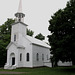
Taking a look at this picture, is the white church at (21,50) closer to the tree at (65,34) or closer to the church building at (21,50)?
the church building at (21,50)

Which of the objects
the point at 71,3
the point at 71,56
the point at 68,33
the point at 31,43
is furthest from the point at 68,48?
the point at 31,43

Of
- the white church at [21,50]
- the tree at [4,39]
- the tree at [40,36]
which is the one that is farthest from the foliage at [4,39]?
the tree at [40,36]

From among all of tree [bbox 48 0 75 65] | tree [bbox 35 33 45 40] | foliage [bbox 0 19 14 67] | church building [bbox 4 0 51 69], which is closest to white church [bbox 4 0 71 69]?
church building [bbox 4 0 51 69]

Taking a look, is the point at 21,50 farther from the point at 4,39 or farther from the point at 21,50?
the point at 4,39

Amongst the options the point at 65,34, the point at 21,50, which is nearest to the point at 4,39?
the point at 21,50

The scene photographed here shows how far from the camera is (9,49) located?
27.0 meters

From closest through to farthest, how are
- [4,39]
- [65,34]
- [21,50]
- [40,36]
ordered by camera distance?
[65,34]
[21,50]
[4,39]
[40,36]

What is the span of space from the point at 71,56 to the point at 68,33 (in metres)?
3.91

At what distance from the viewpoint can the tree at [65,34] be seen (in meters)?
17.3

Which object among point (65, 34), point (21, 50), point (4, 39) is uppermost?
point (4, 39)

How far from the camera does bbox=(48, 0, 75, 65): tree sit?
1730 cm

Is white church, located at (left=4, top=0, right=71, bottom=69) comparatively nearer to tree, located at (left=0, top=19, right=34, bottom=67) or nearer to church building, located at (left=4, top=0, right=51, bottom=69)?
church building, located at (left=4, top=0, right=51, bottom=69)

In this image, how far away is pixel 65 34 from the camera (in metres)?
18.8

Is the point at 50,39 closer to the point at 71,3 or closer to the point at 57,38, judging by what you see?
the point at 57,38
